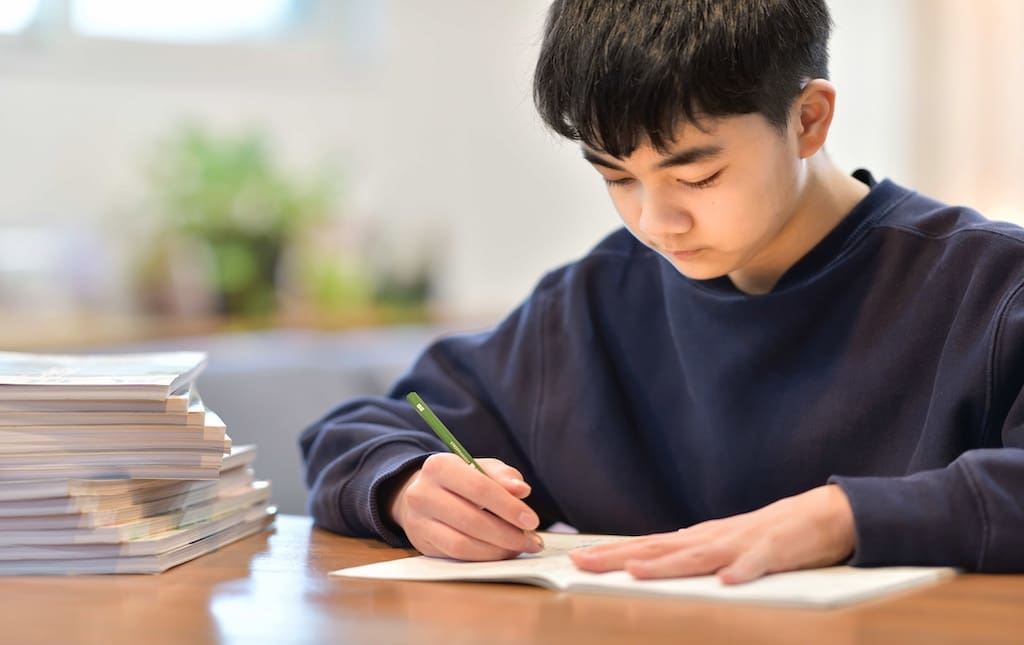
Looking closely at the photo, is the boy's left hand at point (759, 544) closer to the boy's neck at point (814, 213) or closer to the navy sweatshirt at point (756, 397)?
the navy sweatshirt at point (756, 397)

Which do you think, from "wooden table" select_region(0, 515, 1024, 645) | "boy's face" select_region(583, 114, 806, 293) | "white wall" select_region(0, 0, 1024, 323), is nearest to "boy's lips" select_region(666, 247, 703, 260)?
"boy's face" select_region(583, 114, 806, 293)

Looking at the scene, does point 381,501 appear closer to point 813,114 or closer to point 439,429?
point 439,429

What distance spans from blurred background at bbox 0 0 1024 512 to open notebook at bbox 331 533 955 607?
6.66 ft

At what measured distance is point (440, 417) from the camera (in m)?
1.32

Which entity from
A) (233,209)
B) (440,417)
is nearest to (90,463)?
(440,417)

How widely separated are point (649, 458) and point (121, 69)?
3.11m

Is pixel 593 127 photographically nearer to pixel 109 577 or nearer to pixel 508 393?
pixel 508 393

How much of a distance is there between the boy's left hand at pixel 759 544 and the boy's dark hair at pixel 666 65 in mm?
315

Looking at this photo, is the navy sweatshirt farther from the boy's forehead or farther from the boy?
the boy's forehead

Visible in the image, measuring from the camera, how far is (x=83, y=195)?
153 inches

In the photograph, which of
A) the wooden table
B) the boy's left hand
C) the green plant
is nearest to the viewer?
the wooden table

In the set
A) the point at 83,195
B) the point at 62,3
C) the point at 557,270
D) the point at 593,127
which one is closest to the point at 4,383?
the point at 593,127

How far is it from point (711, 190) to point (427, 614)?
1.45 feet

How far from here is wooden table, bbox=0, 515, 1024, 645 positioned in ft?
2.39
